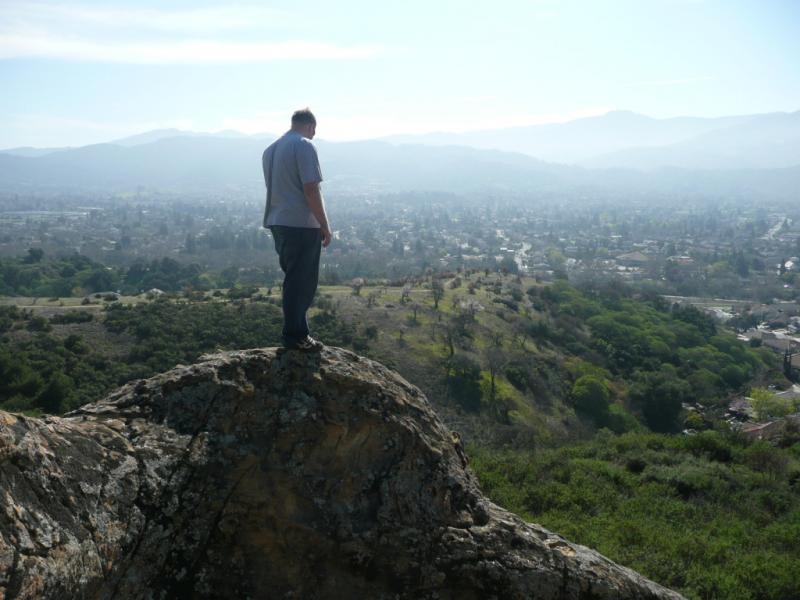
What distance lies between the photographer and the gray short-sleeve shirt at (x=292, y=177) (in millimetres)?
5285

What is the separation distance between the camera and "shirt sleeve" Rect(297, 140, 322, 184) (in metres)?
5.26

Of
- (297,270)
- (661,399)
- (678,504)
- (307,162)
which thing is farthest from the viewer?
(661,399)

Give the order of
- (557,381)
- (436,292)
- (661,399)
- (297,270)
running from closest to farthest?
(297,270), (661,399), (557,381), (436,292)

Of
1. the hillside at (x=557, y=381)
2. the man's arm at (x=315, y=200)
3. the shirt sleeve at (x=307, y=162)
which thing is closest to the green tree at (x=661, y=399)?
the hillside at (x=557, y=381)

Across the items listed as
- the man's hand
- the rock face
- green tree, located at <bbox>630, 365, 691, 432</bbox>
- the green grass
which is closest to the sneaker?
the rock face

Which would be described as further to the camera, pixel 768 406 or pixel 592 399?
pixel 592 399

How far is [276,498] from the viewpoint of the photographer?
4555 millimetres

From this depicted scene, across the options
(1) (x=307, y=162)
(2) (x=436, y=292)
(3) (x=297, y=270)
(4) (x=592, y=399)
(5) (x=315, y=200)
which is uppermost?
(1) (x=307, y=162)

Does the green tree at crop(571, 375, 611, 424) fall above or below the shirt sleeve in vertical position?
below

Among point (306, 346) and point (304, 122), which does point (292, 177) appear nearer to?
point (304, 122)

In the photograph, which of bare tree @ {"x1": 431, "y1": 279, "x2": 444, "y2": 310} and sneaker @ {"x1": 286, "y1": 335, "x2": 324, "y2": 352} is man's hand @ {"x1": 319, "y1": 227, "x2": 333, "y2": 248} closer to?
sneaker @ {"x1": 286, "y1": 335, "x2": 324, "y2": 352}

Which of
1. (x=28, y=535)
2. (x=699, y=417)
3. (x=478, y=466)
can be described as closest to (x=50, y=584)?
(x=28, y=535)

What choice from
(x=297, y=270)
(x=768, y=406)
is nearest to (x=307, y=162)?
(x=297, y=270)

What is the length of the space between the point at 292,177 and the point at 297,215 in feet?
1.07
